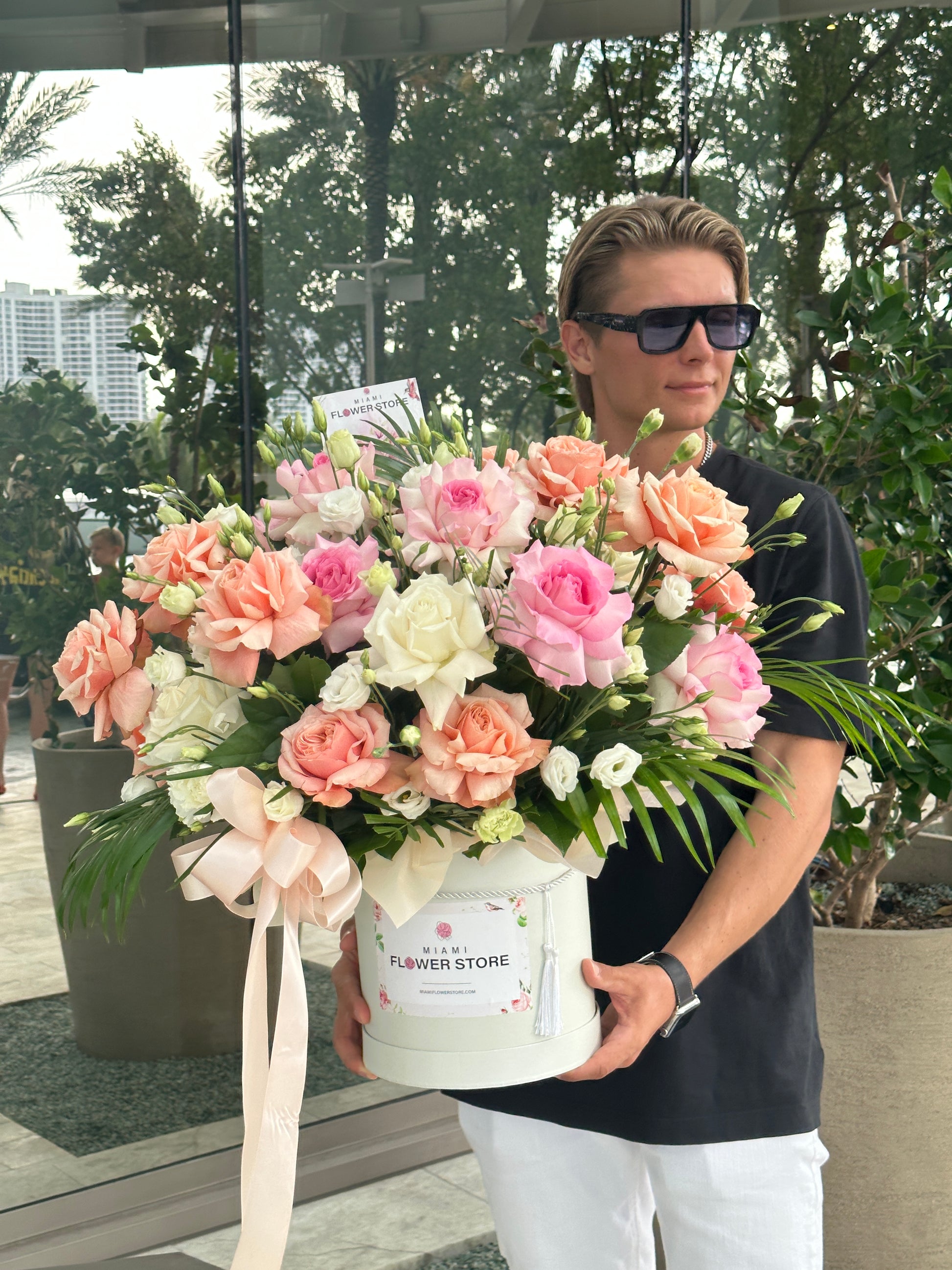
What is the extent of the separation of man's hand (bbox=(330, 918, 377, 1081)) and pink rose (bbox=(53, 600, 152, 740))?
1.14 ft

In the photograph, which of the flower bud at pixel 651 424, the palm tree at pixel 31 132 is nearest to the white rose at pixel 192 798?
the flower bud at pixel 651 424

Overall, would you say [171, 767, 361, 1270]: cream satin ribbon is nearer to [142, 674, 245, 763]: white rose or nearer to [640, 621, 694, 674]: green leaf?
[142, 674, 245, 763]: white rose

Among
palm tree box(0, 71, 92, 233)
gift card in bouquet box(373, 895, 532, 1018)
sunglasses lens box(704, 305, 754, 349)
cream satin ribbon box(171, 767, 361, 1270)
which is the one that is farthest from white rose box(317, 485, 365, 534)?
palm tree box(0, 71, 92, 233)

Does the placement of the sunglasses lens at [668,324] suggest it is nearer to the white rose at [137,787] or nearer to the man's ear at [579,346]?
the man's ear at [579,346]

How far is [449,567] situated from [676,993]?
498 millimetres

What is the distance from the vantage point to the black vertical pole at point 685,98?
3.21 m

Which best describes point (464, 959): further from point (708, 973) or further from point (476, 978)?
point (708, 973)

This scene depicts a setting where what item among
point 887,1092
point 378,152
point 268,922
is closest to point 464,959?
point 268,922

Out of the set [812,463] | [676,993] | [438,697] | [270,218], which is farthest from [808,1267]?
[270,218]

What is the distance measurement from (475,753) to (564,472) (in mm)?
281

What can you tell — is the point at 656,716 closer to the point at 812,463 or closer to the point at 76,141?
the point at 812,463

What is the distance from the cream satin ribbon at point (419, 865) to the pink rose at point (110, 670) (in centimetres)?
23

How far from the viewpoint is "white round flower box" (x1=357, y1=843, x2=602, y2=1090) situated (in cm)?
109

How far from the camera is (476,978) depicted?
1.10 meters
